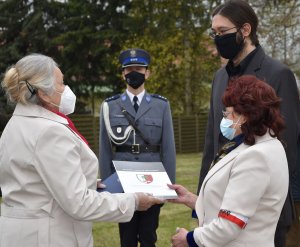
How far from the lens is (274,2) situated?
2158cm

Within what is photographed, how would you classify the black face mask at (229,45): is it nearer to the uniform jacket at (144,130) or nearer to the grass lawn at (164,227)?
the uniform jacket at (144,130)

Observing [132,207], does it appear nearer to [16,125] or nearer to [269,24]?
[16,125]

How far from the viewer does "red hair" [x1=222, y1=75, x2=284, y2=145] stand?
2660 millimetres

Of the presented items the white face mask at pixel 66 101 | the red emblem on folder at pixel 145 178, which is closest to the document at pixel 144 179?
the red emblem on folder at pixel 145 178

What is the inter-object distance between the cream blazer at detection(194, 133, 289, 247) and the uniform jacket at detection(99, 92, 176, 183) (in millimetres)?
2075

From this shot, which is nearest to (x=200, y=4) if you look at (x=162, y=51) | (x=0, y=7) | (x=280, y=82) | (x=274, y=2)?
(x=162, y=51)

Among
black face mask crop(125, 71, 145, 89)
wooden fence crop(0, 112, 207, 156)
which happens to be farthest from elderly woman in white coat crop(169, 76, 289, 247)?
wooden fence crop(0, 112, 207, 156)

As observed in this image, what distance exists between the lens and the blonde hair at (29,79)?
2922 mm

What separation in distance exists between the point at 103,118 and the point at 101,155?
348 millimetres

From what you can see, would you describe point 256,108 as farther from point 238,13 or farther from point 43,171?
point 43,171

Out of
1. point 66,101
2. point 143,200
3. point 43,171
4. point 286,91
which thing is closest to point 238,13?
point 286,91

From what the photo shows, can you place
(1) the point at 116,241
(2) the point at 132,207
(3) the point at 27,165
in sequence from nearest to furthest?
1. (3) the point at 27,165
2. (2) the point at 132,207
3. (1) the point at 116,241

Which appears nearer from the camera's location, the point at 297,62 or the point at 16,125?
the point at 16,125

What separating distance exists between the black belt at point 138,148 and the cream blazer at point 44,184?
1.74 meters
